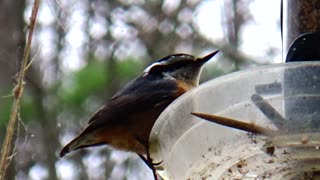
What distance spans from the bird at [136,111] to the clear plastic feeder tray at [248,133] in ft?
3.81

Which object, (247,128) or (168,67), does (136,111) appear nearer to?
(168,67)

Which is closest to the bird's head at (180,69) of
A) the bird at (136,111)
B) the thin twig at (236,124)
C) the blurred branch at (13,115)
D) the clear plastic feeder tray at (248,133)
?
the bird at (136,111)

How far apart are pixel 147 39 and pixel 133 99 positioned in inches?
126

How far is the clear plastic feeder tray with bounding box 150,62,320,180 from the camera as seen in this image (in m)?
2.51

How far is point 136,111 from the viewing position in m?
3.96

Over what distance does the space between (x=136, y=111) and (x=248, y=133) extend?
1.44 meters

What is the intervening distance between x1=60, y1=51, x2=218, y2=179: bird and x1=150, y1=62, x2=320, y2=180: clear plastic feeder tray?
1161mm

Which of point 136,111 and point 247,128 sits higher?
point 247,128

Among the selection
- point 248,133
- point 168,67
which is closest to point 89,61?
point 168,67

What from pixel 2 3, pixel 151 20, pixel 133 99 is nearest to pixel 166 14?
pixel 151 20

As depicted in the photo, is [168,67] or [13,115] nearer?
[13,115]

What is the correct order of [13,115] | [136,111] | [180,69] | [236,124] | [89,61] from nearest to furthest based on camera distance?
[236,124] → [13,115] → [136,111] → [180,69] → [89,61]

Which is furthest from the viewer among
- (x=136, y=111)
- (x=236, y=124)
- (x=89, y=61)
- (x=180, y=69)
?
(x=89, y=61)

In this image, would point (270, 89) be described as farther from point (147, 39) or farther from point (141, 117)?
point (147, 39)
